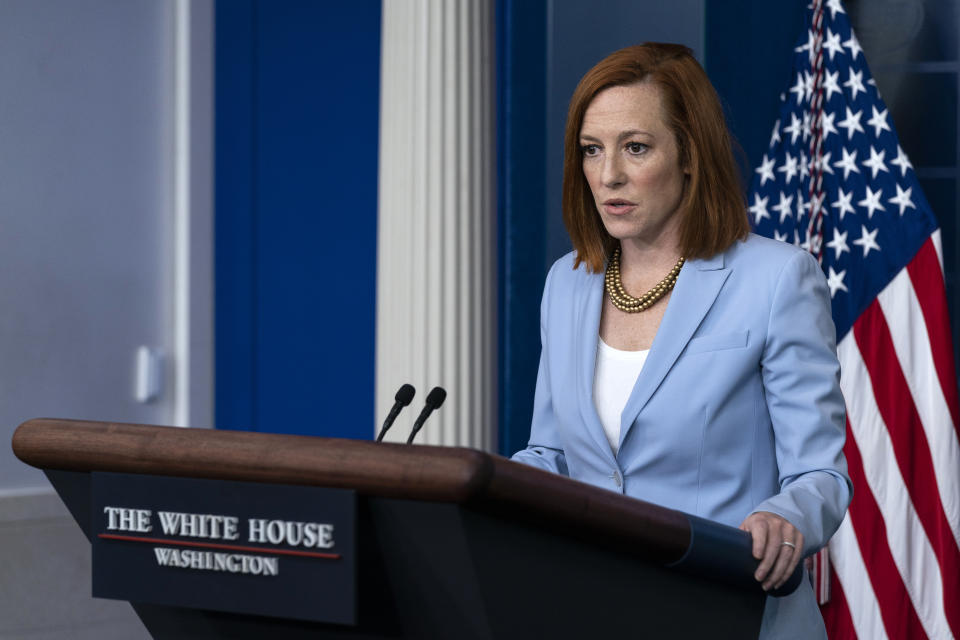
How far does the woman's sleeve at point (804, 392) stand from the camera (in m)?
1.40

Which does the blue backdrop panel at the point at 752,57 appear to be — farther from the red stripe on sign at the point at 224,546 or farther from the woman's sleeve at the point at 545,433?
the red stripe on sign at the point at 224,546

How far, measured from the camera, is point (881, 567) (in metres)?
2.90

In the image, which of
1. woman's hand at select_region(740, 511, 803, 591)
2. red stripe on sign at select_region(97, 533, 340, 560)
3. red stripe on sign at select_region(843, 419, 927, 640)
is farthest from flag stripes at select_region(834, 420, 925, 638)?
red stripe on sign at select_region(97, 533, 340, 560)

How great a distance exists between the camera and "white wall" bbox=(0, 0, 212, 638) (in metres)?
3.71

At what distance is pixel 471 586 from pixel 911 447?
224 centimetres

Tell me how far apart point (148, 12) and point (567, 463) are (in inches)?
122

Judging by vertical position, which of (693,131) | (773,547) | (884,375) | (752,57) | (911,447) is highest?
(752,57)

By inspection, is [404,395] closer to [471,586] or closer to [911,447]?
[471,586]

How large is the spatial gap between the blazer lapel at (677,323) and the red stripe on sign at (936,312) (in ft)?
5.30

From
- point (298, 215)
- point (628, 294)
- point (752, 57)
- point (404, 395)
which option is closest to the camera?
point (404, 395)

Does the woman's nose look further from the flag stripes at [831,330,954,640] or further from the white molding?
the white molding

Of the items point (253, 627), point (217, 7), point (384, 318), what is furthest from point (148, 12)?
point (253, 627)

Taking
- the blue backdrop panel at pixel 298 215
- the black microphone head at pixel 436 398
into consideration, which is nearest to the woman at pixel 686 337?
the black microphone head at pixel 436 398

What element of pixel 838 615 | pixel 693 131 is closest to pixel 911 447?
pixel 838 615
